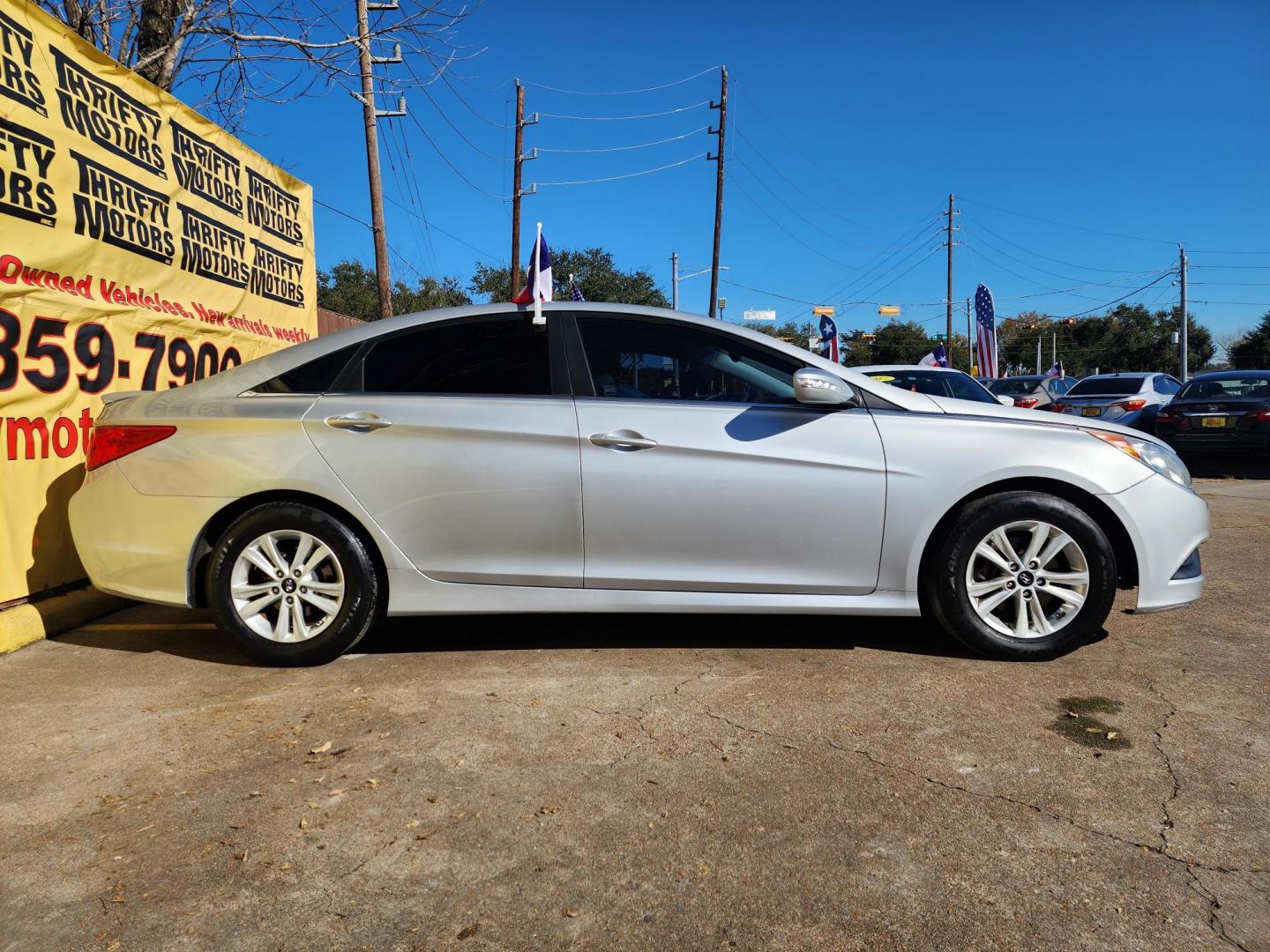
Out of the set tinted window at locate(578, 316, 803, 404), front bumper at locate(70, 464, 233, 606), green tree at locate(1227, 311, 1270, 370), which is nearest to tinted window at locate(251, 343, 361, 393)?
front bumper at locate(70, 464, 233, 606)

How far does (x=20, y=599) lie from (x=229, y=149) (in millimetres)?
4165

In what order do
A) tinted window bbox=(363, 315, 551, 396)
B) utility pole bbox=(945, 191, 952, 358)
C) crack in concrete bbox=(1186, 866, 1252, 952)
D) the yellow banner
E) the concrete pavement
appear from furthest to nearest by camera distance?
utility pole bbox=(945, 191, 952, 358)
the yellow banner
tinted window bbox=(363, 315, 551, 396)
the concrete pavement
crack in concrete bbox=(1186, 866, 1252, 952)

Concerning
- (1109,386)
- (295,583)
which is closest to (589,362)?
(295,583)

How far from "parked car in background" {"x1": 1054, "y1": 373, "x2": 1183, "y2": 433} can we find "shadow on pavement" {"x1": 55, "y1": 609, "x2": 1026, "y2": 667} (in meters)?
10.1

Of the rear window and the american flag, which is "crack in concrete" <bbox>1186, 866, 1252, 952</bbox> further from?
the american flag

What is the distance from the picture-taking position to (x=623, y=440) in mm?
3760

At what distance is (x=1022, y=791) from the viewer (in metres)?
2.61

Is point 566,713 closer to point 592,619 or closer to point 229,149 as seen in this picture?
point 592,619

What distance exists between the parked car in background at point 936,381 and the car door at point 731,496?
6.24 meters

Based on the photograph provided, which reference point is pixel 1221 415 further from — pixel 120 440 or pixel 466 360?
pixel 120 440

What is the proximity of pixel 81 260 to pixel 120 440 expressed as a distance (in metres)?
1.75

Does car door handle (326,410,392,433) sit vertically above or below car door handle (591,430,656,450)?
above

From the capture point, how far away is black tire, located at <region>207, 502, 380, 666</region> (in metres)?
3.78

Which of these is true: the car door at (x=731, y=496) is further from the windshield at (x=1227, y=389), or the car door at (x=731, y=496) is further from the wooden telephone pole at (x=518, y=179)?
the wooden telephone pole at (x=518, y=179)
